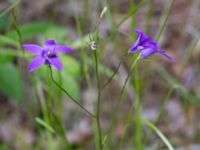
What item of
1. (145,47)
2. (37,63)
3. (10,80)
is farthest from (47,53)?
(10,80)

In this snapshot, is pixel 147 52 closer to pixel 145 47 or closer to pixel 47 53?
pixel 145 47

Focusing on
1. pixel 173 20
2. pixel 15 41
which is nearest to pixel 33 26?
pixel 15 41

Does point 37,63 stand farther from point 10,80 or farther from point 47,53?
point 10,80

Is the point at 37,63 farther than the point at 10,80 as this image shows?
No

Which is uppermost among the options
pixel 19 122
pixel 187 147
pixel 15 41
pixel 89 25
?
pixel 89 25

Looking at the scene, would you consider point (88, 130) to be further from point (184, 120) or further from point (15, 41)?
point (15, 41)

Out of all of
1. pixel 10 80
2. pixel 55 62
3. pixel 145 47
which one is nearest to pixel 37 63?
pixel 55 62

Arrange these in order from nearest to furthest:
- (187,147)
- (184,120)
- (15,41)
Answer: (15,41) < (187,147) < (184,120)

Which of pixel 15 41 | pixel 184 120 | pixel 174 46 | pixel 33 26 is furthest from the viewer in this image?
pixel 174 46

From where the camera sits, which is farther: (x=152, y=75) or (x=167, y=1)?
(x=167, y=1)
